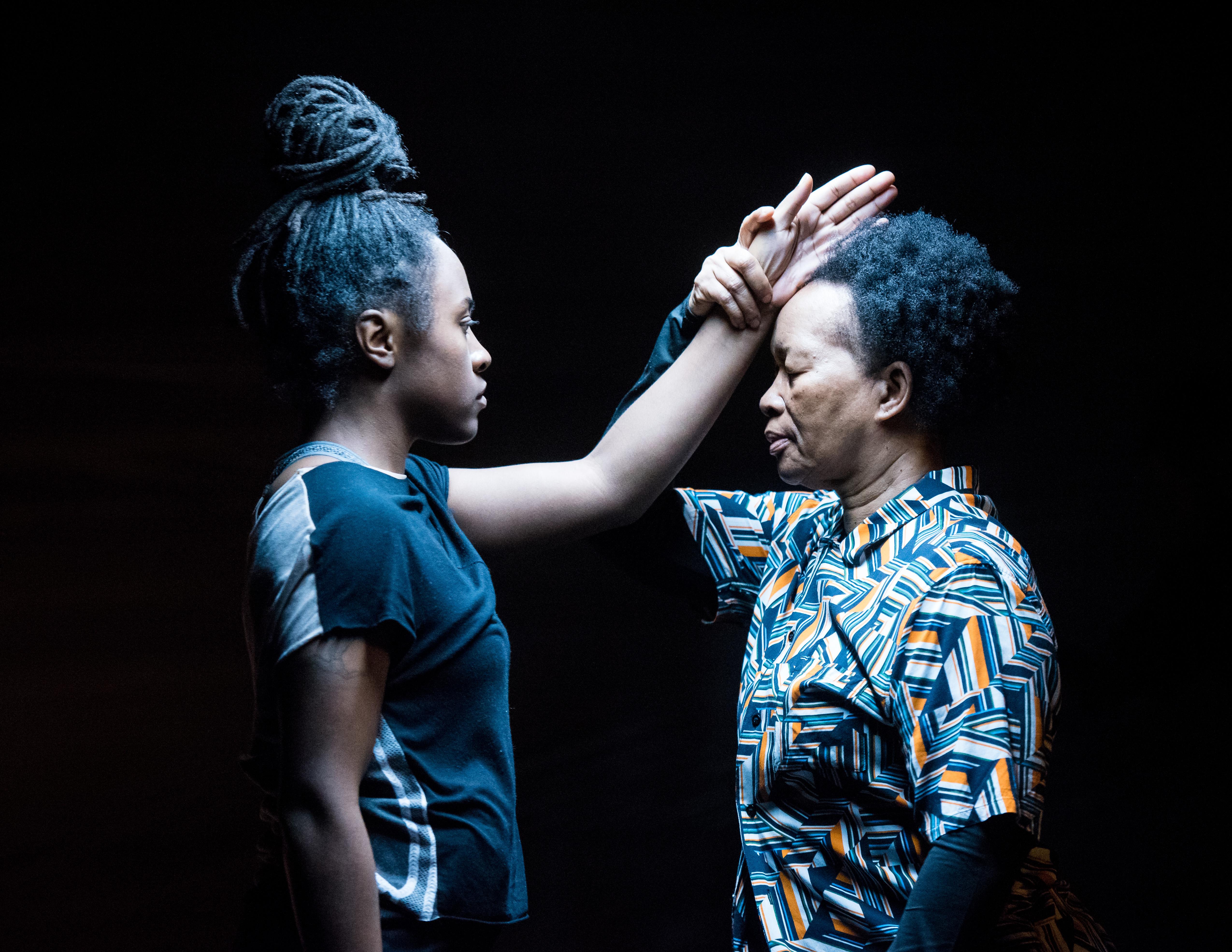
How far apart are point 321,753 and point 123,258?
122 centimetres

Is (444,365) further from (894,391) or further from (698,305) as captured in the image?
(894,391)

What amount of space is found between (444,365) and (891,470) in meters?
0.57

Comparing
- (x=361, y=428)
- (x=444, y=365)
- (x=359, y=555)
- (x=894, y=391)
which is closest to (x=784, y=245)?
(x=894, y=391)

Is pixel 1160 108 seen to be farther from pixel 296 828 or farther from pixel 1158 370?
pixel 296 828

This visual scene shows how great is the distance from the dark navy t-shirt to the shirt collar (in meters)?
0.46

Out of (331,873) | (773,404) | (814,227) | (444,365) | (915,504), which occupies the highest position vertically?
(814,227)

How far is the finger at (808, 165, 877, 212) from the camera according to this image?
1.48 meters

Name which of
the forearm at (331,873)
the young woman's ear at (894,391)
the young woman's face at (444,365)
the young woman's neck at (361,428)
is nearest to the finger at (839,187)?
the young woman's ear at (894,391)

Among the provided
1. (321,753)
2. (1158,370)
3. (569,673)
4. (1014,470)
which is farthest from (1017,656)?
(1158,370)

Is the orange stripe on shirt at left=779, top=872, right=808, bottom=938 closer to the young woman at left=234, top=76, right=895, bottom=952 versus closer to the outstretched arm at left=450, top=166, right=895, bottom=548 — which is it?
the young woman at left=234, top=76, right=895, bottom=952

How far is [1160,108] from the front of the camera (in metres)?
2.38

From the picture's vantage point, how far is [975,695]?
112 cm

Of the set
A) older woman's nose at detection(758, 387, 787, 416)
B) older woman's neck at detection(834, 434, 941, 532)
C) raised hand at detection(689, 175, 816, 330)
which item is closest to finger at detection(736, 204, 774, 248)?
raised hand at detection(689, 175, 816, 330)

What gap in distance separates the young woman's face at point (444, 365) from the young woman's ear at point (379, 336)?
0.7 inches
